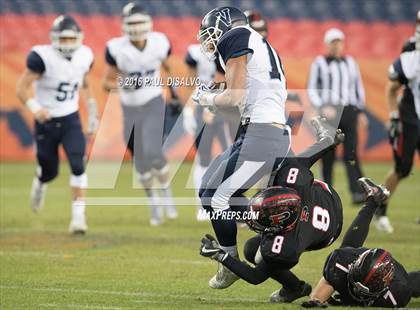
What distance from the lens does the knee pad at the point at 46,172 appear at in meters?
8.78

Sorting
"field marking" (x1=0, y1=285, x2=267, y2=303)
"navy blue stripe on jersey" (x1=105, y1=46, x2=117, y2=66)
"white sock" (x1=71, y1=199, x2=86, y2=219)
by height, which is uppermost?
"navy blue stripe on jersey" (x1=105, y1=46, x2=117, y2=66)

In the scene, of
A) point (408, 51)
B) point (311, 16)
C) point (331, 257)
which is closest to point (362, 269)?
point (331, 257)

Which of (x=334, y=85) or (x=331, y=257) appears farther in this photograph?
(x=334, y=85)

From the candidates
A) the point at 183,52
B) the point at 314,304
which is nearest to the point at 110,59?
the point at 314,304

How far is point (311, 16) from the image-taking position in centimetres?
1767

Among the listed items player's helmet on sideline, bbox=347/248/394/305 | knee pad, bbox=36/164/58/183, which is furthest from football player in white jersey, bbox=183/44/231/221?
player's helmet on sideline, bbox=347/248/394/305

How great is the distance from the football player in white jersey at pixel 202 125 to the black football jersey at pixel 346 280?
13.6 ft

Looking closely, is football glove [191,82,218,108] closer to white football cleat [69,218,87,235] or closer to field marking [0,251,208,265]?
field marking [0,251,208,265]

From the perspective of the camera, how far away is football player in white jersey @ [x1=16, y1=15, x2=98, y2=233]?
8.48 meters

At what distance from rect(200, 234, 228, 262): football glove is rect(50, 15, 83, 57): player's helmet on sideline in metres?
3.89

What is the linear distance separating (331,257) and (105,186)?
709 centimetres

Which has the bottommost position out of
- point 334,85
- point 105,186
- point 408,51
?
point 105,186

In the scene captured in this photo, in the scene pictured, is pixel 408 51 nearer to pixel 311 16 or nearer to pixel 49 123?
pixel 49 123

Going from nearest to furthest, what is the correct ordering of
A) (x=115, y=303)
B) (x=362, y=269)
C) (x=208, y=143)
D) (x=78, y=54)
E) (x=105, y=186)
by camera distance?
(x=362, y=269) < (x=115, y=303) < (x=78, y=54) < (x=208, y=143) < (x=105, y=186)
